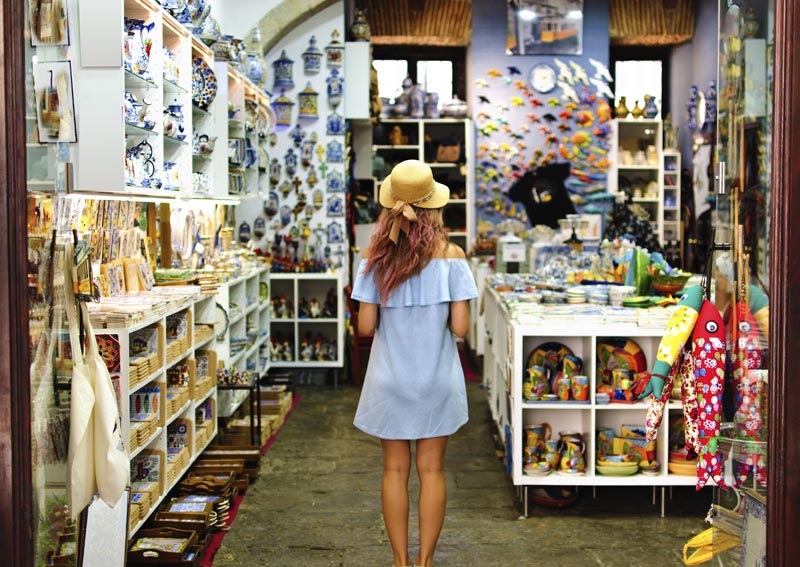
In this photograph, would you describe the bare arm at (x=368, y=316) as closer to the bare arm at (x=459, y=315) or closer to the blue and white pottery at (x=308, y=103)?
the bare arm at (x=459, y=315)

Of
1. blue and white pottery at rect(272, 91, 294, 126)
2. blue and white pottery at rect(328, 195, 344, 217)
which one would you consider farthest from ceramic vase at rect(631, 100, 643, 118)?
blue and white pottery at rect(272, 91, 294, 126)

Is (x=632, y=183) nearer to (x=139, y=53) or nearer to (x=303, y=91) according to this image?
(x=303, y=91)

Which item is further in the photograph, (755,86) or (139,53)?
(139,53)

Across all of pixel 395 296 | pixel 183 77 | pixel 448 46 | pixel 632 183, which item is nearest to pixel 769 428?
pixel 395 296

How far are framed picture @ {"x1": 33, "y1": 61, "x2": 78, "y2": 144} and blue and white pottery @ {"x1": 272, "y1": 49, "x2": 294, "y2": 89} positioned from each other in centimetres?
657

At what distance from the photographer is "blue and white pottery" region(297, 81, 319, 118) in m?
9.30

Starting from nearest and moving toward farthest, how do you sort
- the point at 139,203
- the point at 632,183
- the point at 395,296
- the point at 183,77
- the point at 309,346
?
1. the point at 395,296
2. the point at 183,77
3. the point at 139,203
4. the point at 309,346
5. the point at 632,183

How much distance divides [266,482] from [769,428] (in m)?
3.89

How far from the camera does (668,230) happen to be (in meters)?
12.2

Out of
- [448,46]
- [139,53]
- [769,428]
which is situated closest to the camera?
[769,428]

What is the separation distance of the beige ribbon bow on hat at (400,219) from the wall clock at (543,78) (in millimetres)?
8514

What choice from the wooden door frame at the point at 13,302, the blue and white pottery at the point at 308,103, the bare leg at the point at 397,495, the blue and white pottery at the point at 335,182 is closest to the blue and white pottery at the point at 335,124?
the blue and white pottery at the point at 308,103

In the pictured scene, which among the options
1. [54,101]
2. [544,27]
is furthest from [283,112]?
[54,101]

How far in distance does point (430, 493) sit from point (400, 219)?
3.73 ft
